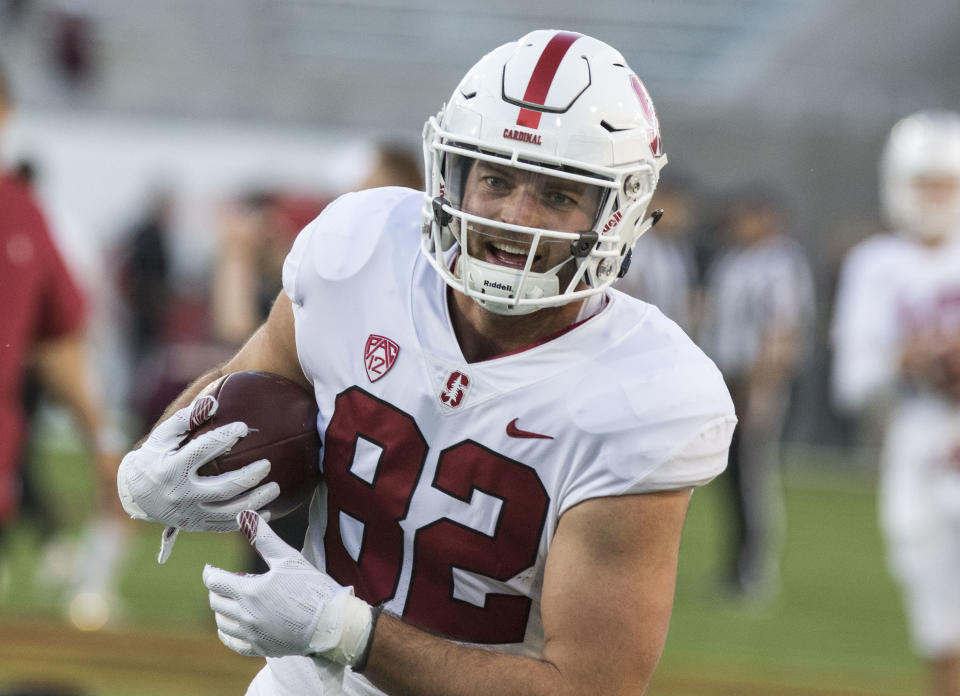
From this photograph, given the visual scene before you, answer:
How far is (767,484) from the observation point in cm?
653

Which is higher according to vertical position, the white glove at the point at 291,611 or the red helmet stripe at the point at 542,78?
the red helmet stripe at the point at 542,78

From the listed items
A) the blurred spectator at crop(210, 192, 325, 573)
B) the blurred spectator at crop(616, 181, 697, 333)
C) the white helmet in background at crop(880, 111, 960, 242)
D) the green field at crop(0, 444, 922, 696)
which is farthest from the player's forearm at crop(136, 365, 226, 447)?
the blurred spectator at crop(616, 181, 697, 333)

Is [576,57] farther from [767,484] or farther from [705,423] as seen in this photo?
[767,484]

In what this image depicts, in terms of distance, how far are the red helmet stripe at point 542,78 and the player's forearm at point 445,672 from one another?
73cm

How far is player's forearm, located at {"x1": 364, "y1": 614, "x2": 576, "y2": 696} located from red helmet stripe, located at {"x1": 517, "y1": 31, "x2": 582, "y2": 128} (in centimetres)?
73

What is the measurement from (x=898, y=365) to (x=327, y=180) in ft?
21.9

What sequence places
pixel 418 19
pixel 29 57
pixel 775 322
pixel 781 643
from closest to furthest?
pixel 781 643 → pixel 775 322 → pixel 29 57 → pixel 418 19

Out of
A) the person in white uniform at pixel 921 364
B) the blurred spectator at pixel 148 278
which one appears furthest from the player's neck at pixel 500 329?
the blurred spectator at pixel 148 278

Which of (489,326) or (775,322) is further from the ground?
(489,326)

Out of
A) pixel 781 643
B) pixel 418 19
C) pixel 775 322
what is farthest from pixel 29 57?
pixel 781 643

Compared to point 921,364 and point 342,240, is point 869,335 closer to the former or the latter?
point 921,364

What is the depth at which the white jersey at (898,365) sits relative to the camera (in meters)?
4.20

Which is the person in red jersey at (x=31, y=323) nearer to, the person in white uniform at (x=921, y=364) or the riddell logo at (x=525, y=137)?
the riddell logo at (x=525, y=137)

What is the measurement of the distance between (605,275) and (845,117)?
10185mm
